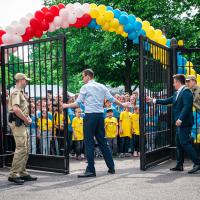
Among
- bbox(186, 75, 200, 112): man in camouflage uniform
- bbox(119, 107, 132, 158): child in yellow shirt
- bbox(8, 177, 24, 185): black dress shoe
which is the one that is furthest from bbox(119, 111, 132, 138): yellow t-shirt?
bbox(8, 177, 24, 185): black dress shoe

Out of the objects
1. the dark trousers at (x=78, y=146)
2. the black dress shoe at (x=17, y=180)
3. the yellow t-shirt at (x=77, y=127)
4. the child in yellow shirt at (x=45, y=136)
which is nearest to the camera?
the black dress shoe at (x=17, y=180)

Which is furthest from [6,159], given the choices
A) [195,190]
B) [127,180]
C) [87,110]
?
[195,190]

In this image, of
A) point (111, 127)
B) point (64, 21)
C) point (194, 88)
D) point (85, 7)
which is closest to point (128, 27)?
point (85, 7)

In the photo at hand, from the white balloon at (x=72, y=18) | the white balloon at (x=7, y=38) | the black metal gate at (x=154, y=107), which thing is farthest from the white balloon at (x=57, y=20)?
the black metal gate at (x=154, y=107)

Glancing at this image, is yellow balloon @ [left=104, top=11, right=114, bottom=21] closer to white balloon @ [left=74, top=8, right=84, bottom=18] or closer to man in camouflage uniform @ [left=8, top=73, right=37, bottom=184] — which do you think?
white balloon @ [left=74, top=8, right=84, bottom=18]

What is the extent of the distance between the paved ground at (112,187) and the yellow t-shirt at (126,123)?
3.45 m

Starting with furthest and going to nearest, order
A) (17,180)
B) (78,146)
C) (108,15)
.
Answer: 1. (78,146)
2. (108,15)
3. (17,180)

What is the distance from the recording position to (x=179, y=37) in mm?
26844

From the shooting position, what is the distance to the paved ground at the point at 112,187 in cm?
651

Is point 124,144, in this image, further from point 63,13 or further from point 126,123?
point 63,13

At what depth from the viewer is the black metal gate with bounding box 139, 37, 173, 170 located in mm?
9016

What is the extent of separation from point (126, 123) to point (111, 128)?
0.48m

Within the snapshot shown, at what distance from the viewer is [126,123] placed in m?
12.7

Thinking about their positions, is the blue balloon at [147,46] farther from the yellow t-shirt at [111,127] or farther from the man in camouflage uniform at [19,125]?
the yellow t-shirt at [111,127]
